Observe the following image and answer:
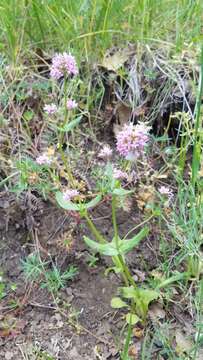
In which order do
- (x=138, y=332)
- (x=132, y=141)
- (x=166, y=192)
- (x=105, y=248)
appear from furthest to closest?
(x=166, y=192) < (x=138, y=332) < (x=105, y=248) < (x=132, y=141)

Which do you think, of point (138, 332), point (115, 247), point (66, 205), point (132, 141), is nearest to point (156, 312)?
point (138, 332)

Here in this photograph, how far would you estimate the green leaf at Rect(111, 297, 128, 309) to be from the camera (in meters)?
1.28

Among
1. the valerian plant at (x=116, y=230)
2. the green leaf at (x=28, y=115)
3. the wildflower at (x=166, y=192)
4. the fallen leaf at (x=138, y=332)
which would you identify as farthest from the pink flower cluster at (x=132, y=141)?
the green leaf at (x=28, y=115)

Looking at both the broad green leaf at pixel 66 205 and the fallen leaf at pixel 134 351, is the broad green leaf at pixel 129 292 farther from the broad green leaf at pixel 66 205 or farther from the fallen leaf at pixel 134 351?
the broad green leaf at pixel 66 205

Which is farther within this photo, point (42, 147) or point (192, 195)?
point (42, 147)

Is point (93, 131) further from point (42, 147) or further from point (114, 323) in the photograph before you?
point (114, 323)

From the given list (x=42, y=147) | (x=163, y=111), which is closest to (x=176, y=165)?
(x=163, y=111)

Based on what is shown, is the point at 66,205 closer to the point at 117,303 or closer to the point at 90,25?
the point at 117,303

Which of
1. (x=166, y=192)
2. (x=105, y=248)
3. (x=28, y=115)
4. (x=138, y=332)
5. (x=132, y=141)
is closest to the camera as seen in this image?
(x=132, y=141)

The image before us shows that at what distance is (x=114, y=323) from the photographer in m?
1.29

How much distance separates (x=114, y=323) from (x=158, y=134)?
0.61 metres

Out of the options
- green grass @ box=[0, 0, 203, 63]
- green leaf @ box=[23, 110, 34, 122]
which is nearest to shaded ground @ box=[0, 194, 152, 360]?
green leaf @ box=[23, 110, 34, 122]

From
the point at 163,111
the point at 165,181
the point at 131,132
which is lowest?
the point at 165,181

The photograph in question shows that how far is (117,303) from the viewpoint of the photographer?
4.23ft
